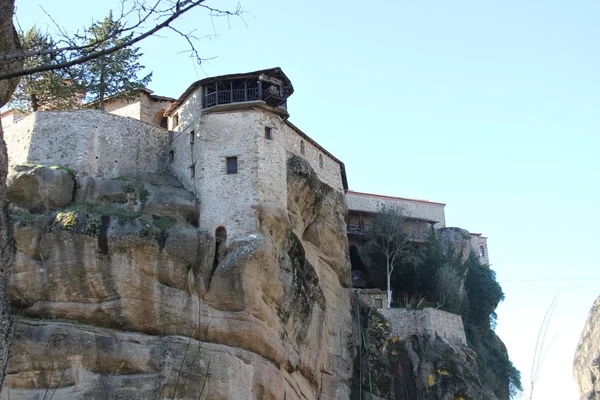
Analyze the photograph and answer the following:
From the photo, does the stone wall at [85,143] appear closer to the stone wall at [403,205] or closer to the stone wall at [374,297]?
the stone wall at [374,297]

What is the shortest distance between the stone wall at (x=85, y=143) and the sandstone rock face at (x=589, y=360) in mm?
34052

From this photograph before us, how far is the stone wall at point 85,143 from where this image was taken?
109 ft

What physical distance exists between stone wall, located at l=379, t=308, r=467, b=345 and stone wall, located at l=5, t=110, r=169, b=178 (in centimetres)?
1408

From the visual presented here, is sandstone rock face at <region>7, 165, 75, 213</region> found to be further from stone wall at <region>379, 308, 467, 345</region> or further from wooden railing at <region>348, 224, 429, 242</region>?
wooden railing at <region>348, 224, 429, 242</region>

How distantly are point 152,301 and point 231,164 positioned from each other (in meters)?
7.17

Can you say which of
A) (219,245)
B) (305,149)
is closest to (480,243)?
(305,149)

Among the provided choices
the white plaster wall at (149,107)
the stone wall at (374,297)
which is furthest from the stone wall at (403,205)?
the white plaster wall at (149,107)

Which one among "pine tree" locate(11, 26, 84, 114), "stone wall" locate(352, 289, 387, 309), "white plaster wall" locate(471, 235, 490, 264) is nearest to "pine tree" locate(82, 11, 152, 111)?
"pine tree" locate(11, 26, 84, 114)

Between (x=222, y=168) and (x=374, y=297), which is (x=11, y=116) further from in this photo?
(x=374, y=297)

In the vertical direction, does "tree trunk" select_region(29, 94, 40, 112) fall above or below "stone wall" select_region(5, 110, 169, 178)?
above

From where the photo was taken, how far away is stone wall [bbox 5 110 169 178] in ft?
109

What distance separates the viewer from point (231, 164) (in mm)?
32688

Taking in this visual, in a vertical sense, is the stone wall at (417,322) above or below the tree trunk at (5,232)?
above

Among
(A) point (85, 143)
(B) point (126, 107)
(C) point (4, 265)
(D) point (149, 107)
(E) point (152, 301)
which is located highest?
(B) point (126, 107)
